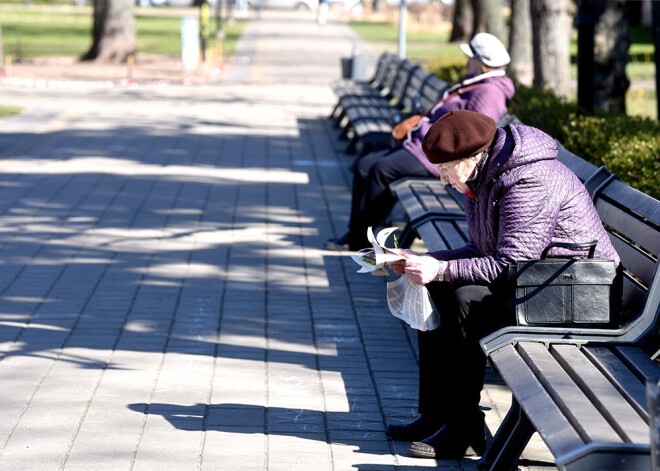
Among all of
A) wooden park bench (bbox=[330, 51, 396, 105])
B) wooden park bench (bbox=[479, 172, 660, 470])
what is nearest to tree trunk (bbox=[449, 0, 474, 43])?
wooden park bench (bbox=[330, 51, 396, 105])

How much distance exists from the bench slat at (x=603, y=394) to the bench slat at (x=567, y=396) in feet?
0.07

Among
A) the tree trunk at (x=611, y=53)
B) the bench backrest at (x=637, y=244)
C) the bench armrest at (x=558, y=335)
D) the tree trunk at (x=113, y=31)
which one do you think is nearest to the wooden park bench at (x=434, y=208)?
the bench backrest at (x=637, y=244)

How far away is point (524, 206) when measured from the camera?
379 cm

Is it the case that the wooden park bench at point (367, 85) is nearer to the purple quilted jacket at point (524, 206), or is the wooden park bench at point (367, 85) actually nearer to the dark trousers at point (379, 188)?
the dark trousers at point (379, 188)

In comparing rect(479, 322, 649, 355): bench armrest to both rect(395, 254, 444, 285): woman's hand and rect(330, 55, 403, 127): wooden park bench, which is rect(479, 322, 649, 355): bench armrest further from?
rect(330, 55, 403, 127): wooden park bench

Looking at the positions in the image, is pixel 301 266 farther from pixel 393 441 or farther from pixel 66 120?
pixel 66 120

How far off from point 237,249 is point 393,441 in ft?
11.4

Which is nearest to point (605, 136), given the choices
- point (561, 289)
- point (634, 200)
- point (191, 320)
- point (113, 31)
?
point (634, 200)

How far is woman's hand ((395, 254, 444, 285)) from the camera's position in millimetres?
3949

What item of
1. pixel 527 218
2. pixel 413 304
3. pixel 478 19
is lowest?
pixel 413 304

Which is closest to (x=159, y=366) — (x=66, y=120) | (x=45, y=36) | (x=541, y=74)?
(x=541, y=74)

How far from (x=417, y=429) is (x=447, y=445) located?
0.55 feet

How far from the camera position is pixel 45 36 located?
1407 inches

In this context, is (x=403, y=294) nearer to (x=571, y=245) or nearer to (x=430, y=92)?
(x=571, y=245)
